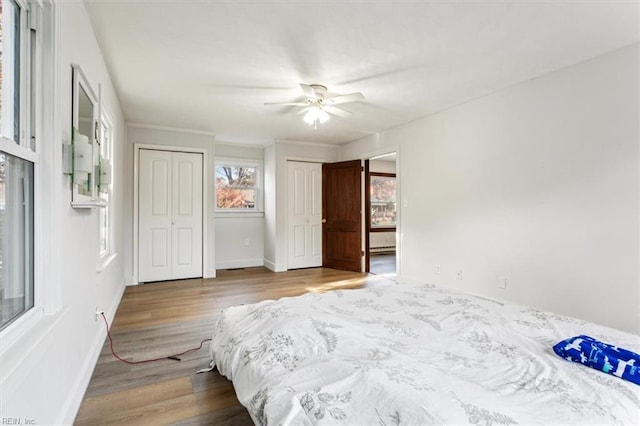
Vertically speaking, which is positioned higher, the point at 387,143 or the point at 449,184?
the point at 387,143

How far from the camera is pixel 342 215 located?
589 centimetres

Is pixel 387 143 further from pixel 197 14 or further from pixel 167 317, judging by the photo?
pixel 167 317

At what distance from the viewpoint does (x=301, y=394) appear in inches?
42.4

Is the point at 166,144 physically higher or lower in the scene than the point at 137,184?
higher

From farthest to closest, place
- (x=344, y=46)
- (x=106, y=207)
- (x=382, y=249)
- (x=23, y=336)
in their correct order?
(x=382, y=249) → (x=106, y=207) → (x=344, y=46) → (x=23, y=336)

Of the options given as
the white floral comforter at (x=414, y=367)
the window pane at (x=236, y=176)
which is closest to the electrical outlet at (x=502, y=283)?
the white floral comforter at (x=414, y=367)

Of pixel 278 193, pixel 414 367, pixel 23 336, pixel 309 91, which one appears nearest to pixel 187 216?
pixel 278 193

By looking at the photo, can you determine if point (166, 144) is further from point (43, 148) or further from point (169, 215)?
point (43, 148)

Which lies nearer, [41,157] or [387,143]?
[41,157]

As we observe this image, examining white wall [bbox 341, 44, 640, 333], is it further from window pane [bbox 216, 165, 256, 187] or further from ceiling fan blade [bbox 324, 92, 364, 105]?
window pane [bbox 216, 165, 256, 187]

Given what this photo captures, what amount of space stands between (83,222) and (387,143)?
4234 mm

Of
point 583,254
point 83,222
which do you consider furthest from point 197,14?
point 583,254

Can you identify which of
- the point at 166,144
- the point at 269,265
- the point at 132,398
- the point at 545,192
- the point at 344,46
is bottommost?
the point at 132,398

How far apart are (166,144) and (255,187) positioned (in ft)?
6.28
